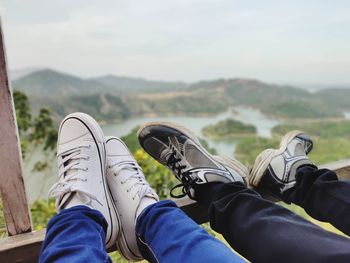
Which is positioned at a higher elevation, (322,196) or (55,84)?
(55,84)

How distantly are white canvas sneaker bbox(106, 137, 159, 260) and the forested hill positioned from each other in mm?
2387

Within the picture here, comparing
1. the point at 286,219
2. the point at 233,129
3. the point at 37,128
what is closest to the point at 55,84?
the point at 37,128

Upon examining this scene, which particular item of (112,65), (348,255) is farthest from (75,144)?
(112,65)

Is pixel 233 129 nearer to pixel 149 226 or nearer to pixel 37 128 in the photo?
pixel 37 128

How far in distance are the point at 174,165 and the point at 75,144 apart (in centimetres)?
26

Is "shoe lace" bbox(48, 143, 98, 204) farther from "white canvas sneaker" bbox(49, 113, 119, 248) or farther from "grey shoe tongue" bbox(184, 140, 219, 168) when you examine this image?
"grey shoe tongue" bbox(184, 140, 219, 168)

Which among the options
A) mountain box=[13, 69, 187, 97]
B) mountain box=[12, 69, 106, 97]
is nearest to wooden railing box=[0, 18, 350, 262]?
mountain box=[12, 69, 106, 97]

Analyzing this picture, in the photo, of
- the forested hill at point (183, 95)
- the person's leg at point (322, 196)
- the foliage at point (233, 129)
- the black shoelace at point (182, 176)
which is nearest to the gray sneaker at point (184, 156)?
the black shoelace at point (182, 176)

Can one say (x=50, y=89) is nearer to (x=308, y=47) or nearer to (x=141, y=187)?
(x=141, y=187)

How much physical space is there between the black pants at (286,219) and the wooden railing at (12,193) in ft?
1.26

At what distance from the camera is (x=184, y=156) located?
2.58 ft

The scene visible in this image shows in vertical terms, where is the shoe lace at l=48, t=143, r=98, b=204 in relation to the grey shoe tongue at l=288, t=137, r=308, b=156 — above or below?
above

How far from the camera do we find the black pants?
0.45m

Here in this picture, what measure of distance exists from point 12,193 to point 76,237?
240 mm
